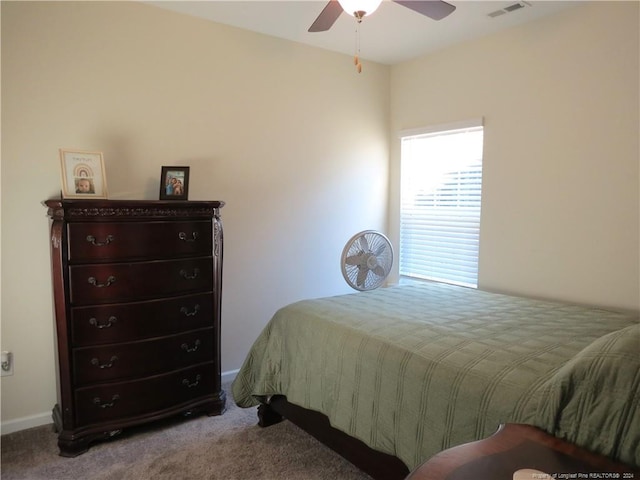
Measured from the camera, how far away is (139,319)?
2.37 meters

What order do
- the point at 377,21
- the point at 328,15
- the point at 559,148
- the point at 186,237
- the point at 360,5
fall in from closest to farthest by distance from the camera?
the point at 360,5
the point at 328,15
the point at 186,237
the point at 559,148
the point at 377,21

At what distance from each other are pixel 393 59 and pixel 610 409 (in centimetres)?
321

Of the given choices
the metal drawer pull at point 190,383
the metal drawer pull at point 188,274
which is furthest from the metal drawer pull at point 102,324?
the metal drawer pull at point 190,383

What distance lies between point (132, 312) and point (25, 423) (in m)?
0.92

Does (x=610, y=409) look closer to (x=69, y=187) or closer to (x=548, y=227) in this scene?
(x=548, y=227)

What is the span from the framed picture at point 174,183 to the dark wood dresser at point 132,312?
0.26 m

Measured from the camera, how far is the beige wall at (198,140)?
7.95ft

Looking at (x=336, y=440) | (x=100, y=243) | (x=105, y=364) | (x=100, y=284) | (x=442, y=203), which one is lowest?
(x=336, y=440)

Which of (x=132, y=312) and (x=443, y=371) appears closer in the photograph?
(x=443, y=371)

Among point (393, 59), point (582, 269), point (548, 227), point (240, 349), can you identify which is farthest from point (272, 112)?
point (582, 269)

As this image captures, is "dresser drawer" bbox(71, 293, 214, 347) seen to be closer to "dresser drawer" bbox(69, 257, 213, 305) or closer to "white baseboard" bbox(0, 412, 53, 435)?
"dresser drawer" bbox(69, 257, 213, 305)

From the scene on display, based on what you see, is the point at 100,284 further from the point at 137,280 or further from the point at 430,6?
the point at 430,6

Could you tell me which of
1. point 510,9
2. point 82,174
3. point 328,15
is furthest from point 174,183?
point 510,9

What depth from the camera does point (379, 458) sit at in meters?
1.81
